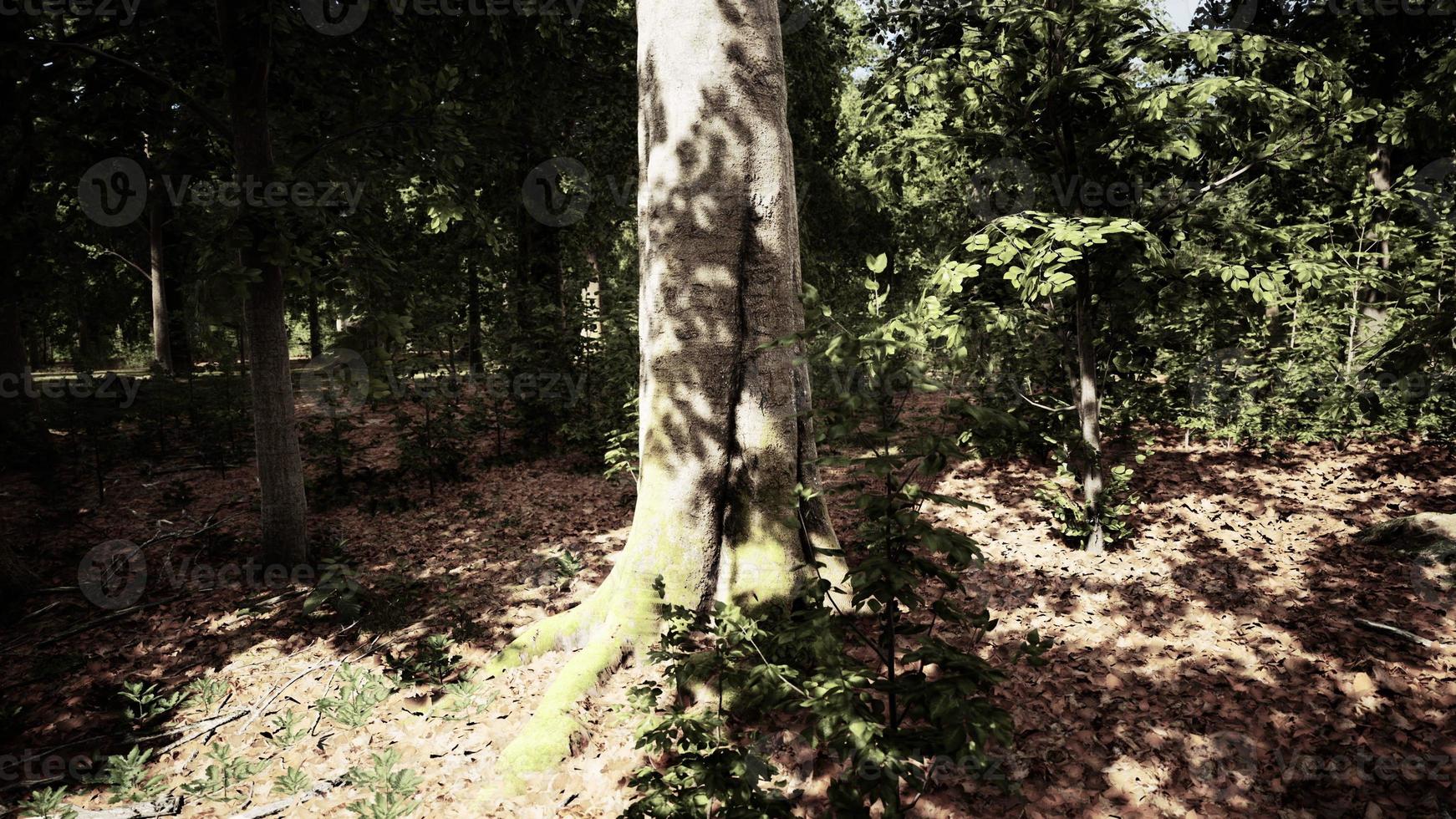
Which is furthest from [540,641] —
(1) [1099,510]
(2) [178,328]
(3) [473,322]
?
(2) [178,328]

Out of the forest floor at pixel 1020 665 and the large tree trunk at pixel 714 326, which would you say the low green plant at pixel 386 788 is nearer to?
the forest floor at pixel 1020 665

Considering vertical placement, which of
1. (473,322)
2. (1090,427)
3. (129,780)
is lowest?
(129,780)

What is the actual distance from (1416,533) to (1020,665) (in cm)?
345

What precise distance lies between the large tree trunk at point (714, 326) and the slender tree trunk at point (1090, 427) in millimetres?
2726

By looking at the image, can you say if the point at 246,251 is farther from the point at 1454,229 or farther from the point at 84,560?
the point at 1454,229

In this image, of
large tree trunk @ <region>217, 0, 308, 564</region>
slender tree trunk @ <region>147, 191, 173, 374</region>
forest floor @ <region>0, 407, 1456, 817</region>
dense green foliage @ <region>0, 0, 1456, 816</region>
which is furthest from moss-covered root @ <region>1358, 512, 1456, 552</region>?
slender tree trunk @ <region>147, 191, 173, 374</region>

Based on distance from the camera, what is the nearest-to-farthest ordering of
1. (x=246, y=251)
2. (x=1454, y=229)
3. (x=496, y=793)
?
(x=496, y=793), (x=246, y=251), (x=1454, y=229)

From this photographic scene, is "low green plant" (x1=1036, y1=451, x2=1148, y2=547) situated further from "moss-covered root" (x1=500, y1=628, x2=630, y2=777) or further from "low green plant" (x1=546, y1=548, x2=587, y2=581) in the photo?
"low green plant" (x1=546, y1=548, x2=587, y2=581)

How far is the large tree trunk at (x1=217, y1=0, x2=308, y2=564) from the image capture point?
17.2ft

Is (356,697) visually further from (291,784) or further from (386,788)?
(386,788)

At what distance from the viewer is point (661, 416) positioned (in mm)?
3762

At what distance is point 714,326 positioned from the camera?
3693 millimetres

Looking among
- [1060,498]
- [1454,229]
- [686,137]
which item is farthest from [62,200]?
[1454,229]

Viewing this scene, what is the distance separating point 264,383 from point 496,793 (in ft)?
15.3
